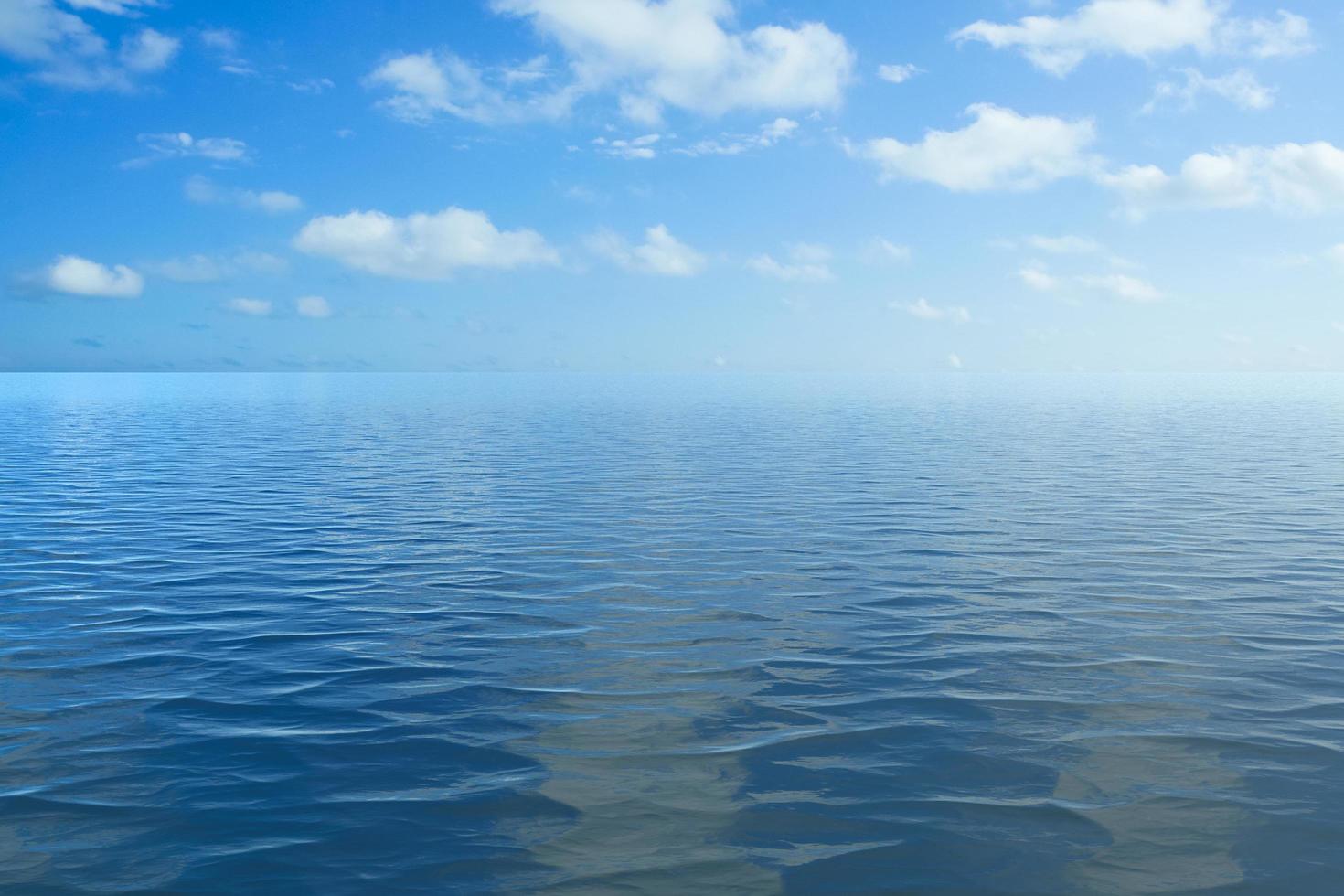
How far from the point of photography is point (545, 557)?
2508 centimetres

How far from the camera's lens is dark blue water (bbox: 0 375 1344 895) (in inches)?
388

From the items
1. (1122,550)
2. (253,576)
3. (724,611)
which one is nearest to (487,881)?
(724,611)

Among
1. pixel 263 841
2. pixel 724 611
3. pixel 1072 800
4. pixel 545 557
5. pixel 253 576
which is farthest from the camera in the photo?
Answer: pixel 545 557

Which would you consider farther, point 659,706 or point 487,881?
point 659,706

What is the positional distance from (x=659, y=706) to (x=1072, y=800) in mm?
5351

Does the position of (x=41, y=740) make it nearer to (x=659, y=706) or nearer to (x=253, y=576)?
(x=659, y=706)

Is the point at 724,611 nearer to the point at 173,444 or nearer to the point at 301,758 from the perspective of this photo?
the point at 301,758

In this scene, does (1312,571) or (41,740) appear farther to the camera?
(1312,571)

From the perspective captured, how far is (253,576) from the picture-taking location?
899 inches

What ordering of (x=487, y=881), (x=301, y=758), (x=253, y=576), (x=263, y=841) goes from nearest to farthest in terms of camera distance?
(x=487, y=881), (x=263, y=841), (x=301, y=758), (x=253, y=576)

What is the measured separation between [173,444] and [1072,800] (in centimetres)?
6222

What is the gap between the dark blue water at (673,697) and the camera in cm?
986

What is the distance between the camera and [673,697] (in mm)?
14531

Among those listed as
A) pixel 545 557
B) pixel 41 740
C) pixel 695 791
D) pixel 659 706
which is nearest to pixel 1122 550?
pixel 545 557
